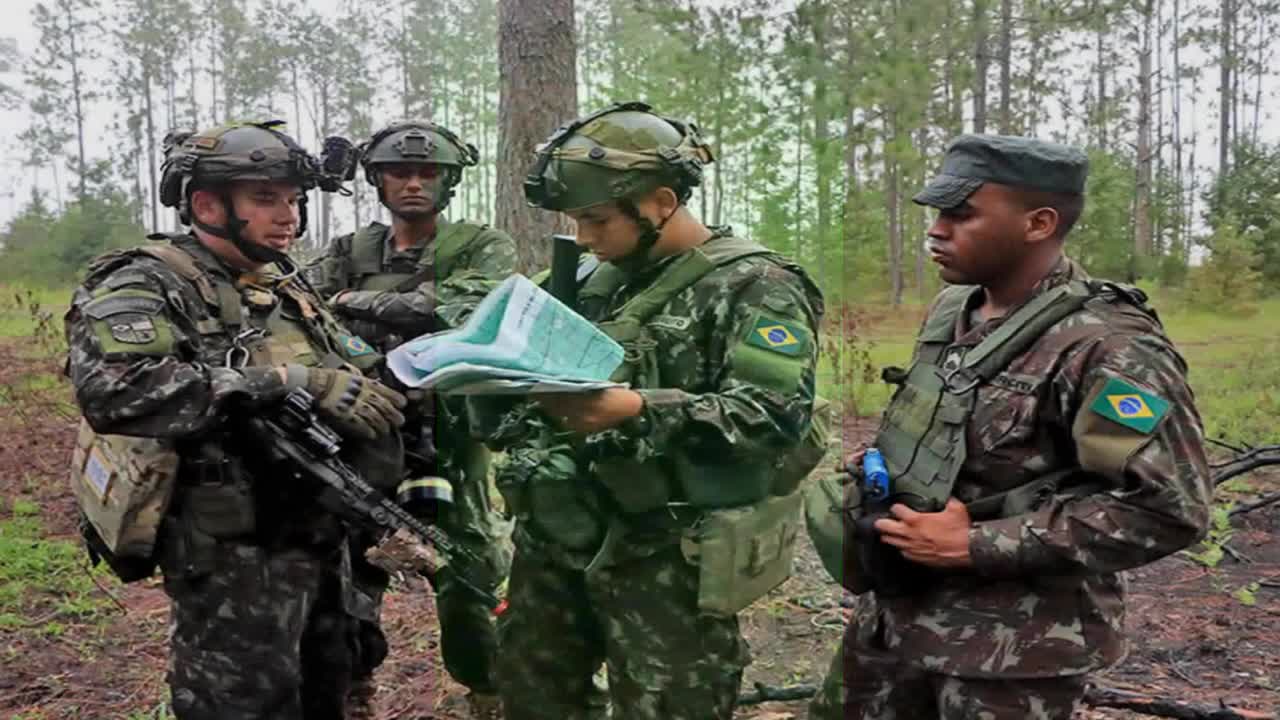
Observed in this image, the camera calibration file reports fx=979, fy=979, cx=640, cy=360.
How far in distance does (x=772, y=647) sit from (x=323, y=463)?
2220 millimetres

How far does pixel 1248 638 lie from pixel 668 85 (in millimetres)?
3896

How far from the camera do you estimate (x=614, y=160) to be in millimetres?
2266

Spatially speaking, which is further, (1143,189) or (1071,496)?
(1143,189)

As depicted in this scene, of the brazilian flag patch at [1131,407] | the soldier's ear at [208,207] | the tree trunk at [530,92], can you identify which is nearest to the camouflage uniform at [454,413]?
the tree trunk at [530,92]

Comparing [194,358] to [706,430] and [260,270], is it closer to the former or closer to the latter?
[260,270]

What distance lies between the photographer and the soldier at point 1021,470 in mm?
1937

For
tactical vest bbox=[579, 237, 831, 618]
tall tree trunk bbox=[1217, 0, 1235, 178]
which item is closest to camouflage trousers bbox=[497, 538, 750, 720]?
tactical vest bbox=[579, 237, 831, 618]

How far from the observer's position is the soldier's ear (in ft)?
9.39

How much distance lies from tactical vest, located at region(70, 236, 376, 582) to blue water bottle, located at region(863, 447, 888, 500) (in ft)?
5.47

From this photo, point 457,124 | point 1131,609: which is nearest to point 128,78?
point 457,124

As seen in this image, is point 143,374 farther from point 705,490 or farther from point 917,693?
point 917,693

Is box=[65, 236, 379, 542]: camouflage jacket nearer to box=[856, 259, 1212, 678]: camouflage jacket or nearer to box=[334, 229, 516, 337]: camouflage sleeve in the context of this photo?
box=[334, 229, 516, 337]: camouflage sleeve

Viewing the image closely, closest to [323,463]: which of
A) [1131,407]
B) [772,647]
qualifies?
[1131,407]

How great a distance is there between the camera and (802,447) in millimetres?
2480
